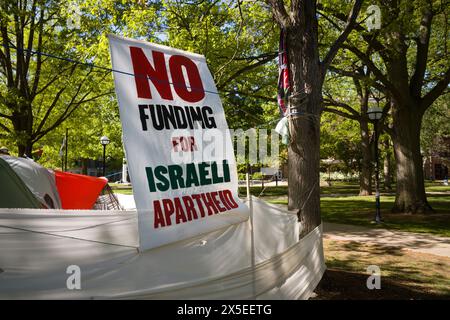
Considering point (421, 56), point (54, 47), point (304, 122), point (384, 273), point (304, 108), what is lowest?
point (384, 273)

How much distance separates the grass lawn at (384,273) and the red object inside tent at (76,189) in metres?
4.55

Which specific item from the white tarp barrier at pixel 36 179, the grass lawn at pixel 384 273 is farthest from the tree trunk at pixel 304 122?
the white tarp barrier at pixel 36 179

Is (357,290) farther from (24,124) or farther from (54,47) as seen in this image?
(24,124)

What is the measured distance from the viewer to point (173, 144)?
4117 millimetres

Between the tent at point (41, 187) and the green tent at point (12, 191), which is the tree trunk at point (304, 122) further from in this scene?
the green tent at point (12, 191)

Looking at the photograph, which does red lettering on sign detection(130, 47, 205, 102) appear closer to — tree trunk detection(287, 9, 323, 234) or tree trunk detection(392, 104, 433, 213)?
tree trunk detection(287, 9, 323, 234)

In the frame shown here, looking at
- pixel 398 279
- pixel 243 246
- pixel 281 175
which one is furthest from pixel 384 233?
pixel 281 175

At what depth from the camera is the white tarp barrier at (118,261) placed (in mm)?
3080

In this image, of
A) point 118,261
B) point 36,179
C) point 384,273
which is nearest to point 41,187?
point 36,179

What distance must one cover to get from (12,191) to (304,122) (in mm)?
4693

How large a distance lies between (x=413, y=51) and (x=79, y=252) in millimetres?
26715

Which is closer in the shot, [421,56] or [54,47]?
[54,47]
